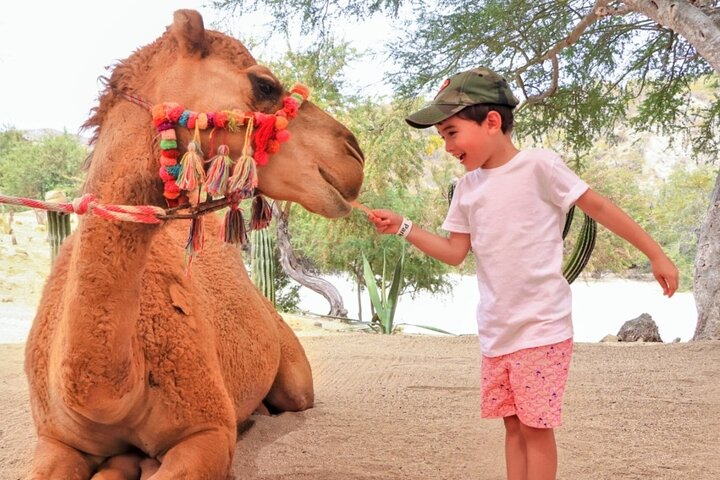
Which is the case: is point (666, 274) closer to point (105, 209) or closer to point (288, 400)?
point (105, 209)

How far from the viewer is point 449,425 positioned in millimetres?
4316

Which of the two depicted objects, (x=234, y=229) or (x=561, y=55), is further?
(x=561, y=55)

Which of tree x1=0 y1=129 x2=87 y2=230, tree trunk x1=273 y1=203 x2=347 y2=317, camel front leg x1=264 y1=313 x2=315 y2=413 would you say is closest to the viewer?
camel front leg x1=264 y1=313 x2=315 y2=413

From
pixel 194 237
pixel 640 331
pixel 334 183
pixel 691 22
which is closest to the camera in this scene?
pixel 334 183

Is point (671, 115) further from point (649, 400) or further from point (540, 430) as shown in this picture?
point (540, 430)

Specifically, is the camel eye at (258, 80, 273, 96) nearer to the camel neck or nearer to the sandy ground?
the camel neck

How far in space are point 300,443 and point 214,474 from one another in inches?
46.3

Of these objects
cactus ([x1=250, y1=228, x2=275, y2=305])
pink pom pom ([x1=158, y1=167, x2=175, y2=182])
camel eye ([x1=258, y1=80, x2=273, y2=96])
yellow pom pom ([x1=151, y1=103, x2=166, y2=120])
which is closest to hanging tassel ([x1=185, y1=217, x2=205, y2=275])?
pink pom pom ([x1=158, y1=167, x2=175, y2=182])

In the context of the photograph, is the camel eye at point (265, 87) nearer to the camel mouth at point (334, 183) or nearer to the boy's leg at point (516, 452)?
the camel mouth at point (334, 183)

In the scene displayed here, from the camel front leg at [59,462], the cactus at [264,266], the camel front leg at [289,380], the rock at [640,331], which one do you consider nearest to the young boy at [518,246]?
the camel front leg at [59,462]

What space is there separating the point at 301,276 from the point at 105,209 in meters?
15.7

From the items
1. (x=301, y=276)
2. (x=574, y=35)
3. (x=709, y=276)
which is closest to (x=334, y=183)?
(x=574, y=35)

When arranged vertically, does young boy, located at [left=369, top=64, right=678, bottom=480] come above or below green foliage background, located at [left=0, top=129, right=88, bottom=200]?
below

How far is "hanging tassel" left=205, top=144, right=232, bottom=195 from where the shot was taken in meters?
2.01
